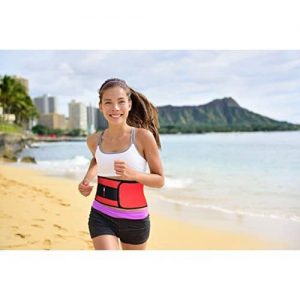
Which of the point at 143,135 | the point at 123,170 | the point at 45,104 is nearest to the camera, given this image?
the point at 123,170

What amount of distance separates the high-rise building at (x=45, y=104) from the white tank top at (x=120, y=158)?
125 centimetres

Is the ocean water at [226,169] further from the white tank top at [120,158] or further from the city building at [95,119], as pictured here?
the white tank top at [120,158]

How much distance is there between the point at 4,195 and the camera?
359 centimetres

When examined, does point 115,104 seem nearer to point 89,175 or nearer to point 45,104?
point 89,175

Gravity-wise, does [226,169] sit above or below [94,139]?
below

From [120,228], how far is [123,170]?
11.7 inches

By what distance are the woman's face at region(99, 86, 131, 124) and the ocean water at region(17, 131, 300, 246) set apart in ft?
3.73

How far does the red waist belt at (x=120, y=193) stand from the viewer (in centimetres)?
255

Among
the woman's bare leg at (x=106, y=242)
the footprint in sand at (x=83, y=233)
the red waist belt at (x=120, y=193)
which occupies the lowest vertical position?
the footprint in sand at (x=83, y=233)

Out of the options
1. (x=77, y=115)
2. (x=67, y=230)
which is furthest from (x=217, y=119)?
(x=67, y=230)

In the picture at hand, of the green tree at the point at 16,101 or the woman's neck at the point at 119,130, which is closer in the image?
the woman's neck at the point at 119,130

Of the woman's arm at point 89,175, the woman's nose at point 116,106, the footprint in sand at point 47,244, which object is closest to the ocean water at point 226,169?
the footprint in sand at point 47,244

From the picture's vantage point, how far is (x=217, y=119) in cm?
381
